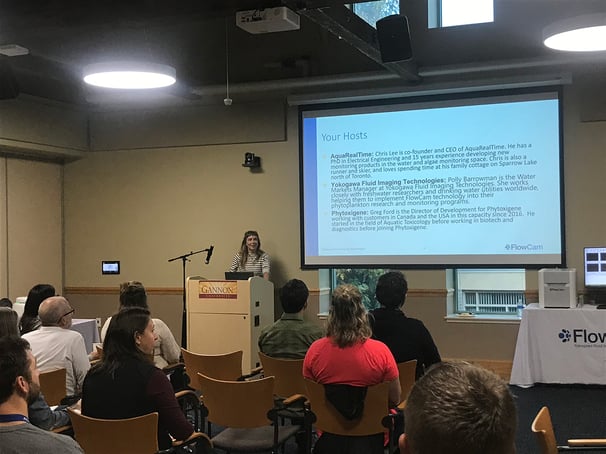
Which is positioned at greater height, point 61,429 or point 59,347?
point 59,347

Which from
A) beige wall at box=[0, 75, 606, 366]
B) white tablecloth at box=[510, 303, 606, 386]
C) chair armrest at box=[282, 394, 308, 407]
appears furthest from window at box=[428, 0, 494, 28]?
chair armrest at box=[282, 394, 308, 407]

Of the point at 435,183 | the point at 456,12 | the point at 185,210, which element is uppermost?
the point at 456,12

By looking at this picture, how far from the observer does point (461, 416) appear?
40.1 inches

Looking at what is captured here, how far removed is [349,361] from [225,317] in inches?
150

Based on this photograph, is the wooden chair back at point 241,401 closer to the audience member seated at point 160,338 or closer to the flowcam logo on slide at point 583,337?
the audience member seated at point 160,338

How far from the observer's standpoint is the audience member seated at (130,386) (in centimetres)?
281

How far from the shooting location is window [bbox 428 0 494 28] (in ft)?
20.9

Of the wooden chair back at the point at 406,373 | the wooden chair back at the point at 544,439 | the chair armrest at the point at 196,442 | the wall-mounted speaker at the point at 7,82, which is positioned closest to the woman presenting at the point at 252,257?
the wall-mounted speaker at the point at 7,82

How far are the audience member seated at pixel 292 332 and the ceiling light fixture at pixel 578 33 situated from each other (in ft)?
9.09

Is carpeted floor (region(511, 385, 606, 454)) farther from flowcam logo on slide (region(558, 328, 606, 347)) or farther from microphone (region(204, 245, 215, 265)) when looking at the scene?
microphone (region(204, 245, 215, 265))

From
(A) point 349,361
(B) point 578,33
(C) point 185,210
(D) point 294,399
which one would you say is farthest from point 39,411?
(C) point 185,210

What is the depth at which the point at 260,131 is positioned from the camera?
8.02m

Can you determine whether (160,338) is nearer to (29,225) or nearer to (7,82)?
(7,82)

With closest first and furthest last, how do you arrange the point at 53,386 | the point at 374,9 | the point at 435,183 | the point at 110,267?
1. the point at 53,386
2. the point at 374,9
3. the point at 435,183
4. the point at 110,267
